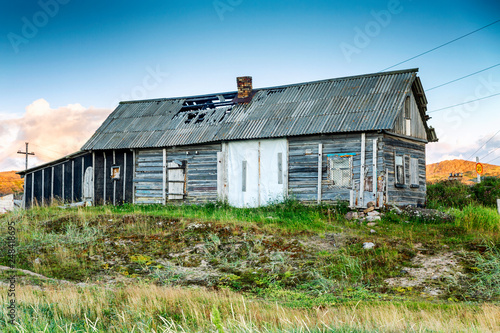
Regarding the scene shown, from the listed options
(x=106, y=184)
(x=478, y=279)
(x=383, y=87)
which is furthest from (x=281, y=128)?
(x=478, y=279)

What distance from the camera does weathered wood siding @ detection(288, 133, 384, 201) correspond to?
60.1 feet

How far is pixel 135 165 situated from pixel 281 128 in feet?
26.2

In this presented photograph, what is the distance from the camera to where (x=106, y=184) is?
24266mm

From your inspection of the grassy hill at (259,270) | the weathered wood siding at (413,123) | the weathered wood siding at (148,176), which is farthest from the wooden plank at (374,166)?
the weathered wood siding at (148,176)

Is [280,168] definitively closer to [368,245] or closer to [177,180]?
[177,180]

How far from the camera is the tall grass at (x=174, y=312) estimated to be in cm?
635

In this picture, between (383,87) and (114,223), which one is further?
(383,87)

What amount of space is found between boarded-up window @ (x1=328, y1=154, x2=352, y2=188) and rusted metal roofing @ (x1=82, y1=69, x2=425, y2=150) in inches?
44.4

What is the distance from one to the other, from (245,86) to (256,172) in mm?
5614

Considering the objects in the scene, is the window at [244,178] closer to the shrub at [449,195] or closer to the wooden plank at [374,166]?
the wooden plank at [374,166]

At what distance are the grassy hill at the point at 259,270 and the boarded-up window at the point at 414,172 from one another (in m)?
4.08

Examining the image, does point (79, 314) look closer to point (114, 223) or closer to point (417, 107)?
point (114, 223)

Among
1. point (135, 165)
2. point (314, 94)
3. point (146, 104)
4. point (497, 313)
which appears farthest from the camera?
point (146, 104)

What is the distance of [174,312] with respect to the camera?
24.2ft
